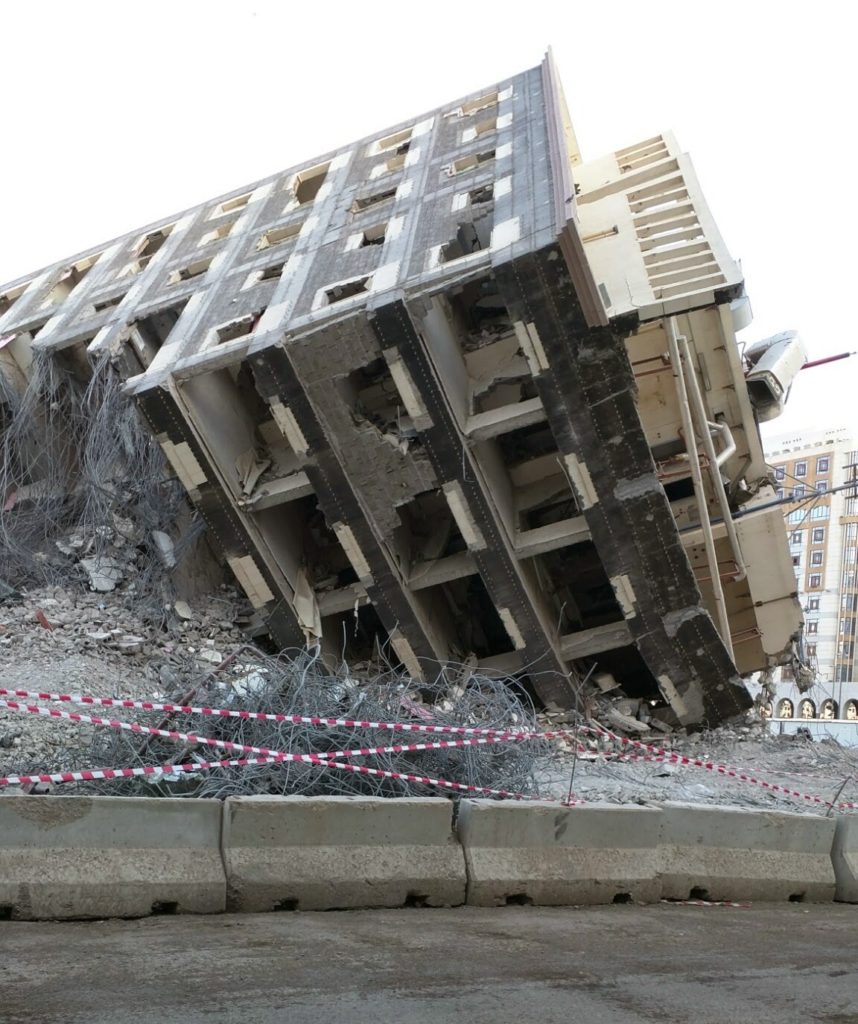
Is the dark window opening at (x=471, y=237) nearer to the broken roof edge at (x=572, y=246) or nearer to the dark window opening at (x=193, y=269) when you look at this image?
the broken roof edge at (x=572, y=246)

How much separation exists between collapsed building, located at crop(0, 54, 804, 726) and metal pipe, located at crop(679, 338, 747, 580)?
0.05 meters

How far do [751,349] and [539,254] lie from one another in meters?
8.33

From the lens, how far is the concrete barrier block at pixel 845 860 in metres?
6.68

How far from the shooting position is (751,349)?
16859 millimetres

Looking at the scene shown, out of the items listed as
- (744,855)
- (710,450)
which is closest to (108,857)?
(744,855)

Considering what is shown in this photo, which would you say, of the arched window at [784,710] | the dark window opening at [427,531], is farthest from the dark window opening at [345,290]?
the arched window at [784,710]

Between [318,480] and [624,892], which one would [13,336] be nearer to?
[318,480]

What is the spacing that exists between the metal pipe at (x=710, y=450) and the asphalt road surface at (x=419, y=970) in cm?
755

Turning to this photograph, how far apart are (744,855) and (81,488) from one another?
32.8 ft

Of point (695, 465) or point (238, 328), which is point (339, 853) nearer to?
point (695, 465)

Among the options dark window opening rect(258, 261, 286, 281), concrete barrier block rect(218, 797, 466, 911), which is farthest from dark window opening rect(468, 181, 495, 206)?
concrete barrier block rect(218, 797, 466, 911)

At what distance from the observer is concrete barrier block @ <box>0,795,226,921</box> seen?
4527 millimetres

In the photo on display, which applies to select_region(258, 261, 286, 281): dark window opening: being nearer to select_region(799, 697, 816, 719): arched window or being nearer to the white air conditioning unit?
the white air conditioning unit

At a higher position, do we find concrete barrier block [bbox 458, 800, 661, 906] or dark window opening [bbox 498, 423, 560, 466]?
concrete barrier block [bbox 458, 800, 661, 906]
